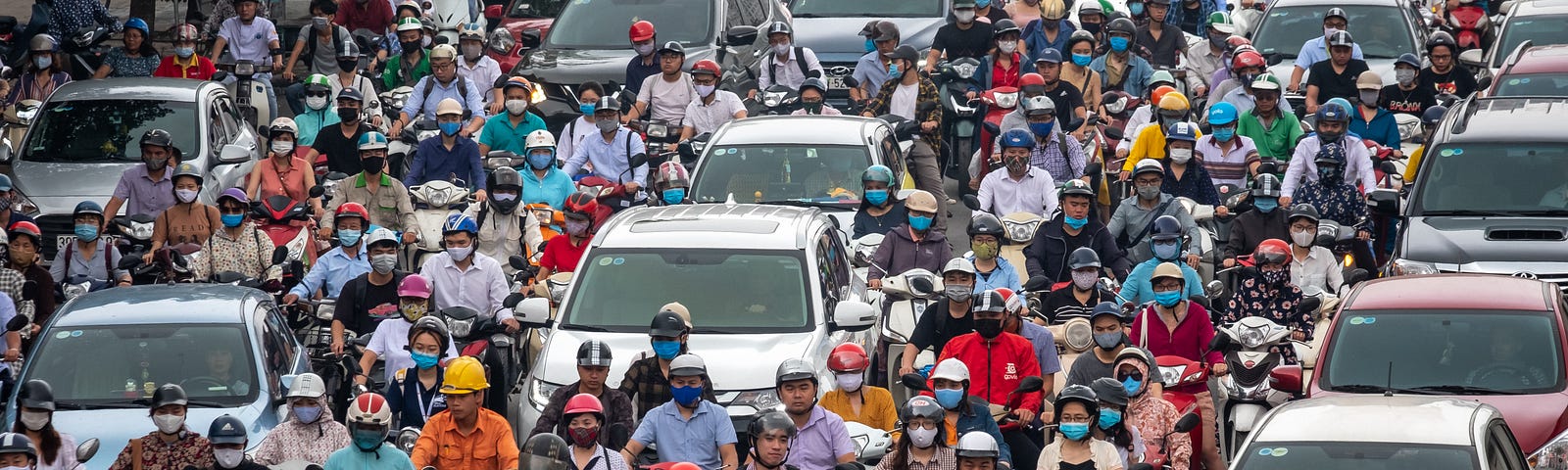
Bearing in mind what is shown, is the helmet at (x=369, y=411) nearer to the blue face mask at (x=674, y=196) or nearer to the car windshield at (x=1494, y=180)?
the blue face mask at (x=674, y=196)

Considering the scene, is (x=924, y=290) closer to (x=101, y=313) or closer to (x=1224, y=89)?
(x=101, y=313)

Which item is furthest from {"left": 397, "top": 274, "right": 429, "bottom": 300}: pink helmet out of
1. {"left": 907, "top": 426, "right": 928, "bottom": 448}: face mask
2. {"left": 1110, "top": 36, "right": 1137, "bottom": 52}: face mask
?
{"left": 1110, "top": 36, "right": 1137, "bottom": 52}: face mask

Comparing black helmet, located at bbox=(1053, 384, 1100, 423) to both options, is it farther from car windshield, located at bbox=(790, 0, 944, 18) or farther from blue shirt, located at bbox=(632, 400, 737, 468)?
car windshield, located at bbox=(790, 0, 944, 18)

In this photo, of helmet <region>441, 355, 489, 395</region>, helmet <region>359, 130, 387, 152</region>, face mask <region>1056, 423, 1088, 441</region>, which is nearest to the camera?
face mask <region>1056, 423, 1088, 441</region>

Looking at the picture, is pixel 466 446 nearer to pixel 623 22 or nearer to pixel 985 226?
pixel 985 226

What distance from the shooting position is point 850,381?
14719mm

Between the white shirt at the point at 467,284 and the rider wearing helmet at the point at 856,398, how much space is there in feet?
12.1

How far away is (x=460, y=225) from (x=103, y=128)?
5081 millimetres

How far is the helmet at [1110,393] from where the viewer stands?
13875mm

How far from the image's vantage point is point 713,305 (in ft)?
51.6

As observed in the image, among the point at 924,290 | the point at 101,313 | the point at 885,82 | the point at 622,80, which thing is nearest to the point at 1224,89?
the point at 885,82

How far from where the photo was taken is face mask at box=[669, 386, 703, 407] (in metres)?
14.1

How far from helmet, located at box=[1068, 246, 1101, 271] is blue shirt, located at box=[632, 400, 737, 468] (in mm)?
3434

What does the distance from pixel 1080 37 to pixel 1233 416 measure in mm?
8843
